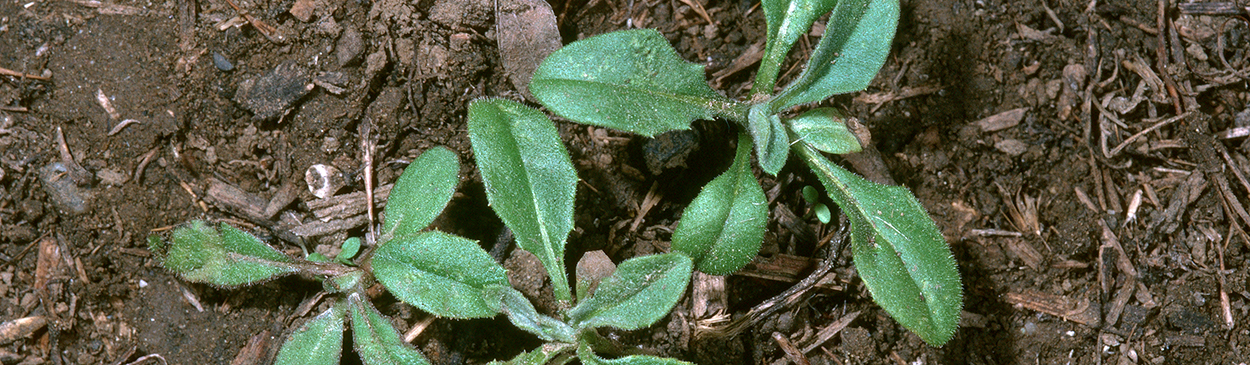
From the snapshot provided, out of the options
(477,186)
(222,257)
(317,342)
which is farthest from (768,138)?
(222,257)

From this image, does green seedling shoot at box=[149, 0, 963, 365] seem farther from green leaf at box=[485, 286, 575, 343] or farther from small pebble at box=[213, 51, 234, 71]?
small pebble at box=[213, 51, 234, 71]

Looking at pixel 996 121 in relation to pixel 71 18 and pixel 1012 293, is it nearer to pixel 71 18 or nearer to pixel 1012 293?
pixel 1012 293

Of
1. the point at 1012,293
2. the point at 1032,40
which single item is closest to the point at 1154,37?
the point at 1032,40

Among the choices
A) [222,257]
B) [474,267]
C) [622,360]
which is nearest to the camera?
[622,360]

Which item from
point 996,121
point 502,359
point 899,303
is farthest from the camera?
point 996,121

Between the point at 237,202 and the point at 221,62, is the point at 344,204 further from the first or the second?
the point at 221,62

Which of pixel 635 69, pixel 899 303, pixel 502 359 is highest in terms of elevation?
pixel 635 69
